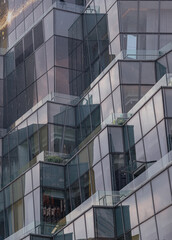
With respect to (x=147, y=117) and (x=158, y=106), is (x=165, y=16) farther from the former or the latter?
(x=158, y=106)

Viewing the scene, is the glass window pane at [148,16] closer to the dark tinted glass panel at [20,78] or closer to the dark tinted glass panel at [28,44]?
the dark tinted glass panel at [28,44]

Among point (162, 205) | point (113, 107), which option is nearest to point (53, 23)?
point (113, 107)

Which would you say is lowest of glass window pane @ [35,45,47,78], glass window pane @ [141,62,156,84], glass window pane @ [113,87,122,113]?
glass window pane @ [113,87,122,113]

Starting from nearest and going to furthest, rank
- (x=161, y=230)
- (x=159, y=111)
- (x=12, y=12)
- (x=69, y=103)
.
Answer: (x=161, y=230) < (x=159, y=111) < (x=69, y=103) < (x=12, y=12)

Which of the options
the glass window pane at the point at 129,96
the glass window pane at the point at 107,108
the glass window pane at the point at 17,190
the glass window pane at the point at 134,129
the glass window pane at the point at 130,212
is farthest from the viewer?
the glass window pane at the point at 17,190

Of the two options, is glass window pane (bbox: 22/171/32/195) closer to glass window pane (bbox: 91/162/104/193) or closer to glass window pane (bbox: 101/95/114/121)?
glass window pane (bbox: 91/162/104/193)

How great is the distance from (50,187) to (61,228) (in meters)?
5.30

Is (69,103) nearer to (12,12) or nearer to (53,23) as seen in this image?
(53,23)

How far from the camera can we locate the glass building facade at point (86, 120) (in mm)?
45828

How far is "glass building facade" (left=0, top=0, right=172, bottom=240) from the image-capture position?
45.8m

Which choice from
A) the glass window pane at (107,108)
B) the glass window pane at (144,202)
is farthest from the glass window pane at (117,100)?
the glass window pane at (144,202)

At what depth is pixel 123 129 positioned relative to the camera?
5075 cm

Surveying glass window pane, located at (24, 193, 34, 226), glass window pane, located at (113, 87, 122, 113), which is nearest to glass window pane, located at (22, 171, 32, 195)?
glass window pane, located at (24, 193, 34, 226)

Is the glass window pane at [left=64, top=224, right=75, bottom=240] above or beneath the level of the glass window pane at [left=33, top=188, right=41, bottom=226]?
beneath
